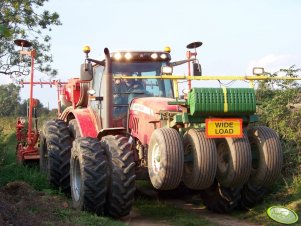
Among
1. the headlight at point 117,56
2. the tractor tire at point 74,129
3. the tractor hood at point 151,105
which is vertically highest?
the headlight at point 117,56

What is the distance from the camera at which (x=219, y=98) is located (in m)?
6.31

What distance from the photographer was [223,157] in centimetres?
669

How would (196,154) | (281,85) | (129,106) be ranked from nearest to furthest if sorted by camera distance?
(196,154), (129,106), (281,85)

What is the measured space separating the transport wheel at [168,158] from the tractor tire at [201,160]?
0.17 metres

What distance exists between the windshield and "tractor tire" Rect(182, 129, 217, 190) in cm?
182

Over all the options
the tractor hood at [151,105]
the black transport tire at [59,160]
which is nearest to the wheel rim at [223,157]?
the tractor hood at [151,105]

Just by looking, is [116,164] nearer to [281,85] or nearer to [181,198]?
[181,198]

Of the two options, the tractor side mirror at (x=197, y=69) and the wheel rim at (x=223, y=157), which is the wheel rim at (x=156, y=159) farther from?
the tractor side mirror at (x=197, y=69)

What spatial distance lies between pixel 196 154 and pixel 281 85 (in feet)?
13.7

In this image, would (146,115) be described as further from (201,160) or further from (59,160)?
(59,160)

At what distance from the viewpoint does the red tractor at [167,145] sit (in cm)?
627

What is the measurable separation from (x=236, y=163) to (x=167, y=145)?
35.0 inches

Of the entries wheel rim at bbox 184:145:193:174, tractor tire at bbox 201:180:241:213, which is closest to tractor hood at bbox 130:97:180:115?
wheel rim at bbox 184:145:193:174

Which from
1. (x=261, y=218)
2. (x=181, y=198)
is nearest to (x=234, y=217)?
(x=261, y=218)
